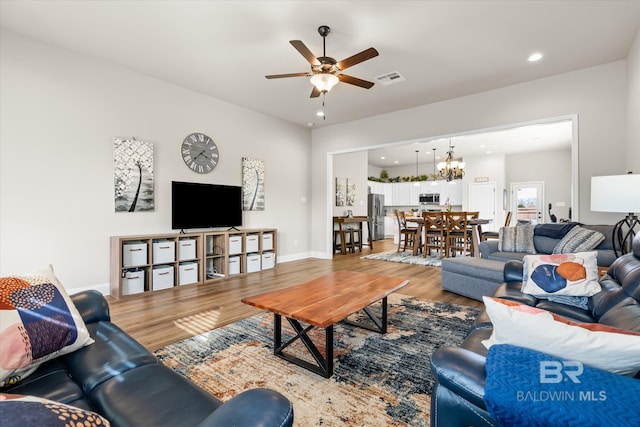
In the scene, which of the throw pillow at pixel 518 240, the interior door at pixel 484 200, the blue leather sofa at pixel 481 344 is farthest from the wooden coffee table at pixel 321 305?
the interior door at pixel 484 200

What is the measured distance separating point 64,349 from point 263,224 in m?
4.68

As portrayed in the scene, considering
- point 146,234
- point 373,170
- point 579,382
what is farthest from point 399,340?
point 373,170

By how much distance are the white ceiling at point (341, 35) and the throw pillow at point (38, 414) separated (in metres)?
3.19

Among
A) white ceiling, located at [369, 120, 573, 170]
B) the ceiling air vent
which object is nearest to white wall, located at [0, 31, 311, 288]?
the ceiling air vent

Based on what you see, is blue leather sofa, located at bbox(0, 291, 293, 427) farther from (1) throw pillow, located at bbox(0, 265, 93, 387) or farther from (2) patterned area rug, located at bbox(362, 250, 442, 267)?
(2) patterned area rug, located at bbox(362, 250, 442, 267)

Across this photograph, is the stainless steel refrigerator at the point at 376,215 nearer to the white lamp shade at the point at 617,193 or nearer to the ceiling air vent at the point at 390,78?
the ceiling air vent at the point at 390,78

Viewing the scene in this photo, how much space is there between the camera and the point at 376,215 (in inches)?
394

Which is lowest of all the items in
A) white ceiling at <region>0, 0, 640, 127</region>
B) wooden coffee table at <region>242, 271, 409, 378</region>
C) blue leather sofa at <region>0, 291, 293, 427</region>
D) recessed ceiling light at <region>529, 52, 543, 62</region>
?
wooden coffee table at <region>242, 271, 409, 378</region>

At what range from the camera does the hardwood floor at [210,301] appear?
108 inches

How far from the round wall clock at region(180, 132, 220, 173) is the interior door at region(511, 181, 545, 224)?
9.35 meters

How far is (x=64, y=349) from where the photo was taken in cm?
128

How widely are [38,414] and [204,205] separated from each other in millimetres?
4547

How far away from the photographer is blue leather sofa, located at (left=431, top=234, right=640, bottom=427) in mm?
933

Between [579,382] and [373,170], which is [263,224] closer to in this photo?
[579,382]
